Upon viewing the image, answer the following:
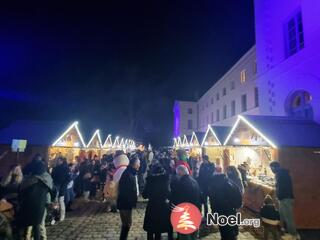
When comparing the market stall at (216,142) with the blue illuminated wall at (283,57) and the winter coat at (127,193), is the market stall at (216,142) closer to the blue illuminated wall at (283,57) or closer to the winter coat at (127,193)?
the blue illuminated wall at (283,57)

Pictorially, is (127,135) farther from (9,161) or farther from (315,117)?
(315,117)

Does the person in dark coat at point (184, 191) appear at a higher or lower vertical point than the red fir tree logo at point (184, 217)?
higher

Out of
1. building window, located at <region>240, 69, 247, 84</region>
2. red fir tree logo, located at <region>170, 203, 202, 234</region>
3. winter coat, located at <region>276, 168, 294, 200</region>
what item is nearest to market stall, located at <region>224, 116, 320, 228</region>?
winter coat, located at <region>276, 168, 294, 200</region>

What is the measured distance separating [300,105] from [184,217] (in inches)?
317

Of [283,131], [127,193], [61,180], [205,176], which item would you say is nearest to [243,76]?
[283,131]

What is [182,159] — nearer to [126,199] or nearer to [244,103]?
[126,199]

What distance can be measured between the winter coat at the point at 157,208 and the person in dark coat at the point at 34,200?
2.41 m

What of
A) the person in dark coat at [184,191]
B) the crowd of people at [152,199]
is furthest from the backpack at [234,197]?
the person in dark coat at [184,191]

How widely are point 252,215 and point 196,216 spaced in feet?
14.5

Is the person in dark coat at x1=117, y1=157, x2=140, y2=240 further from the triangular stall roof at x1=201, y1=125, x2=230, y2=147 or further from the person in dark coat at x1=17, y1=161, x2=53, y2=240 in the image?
the triangular stall roof at x1=201, y1=125, x2=230, y2=147

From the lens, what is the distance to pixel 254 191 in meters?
9.07

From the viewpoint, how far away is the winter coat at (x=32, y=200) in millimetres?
5062

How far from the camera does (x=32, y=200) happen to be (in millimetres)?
5059

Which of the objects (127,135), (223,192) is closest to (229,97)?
(127,135)
